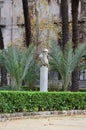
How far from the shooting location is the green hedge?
53.0 feet

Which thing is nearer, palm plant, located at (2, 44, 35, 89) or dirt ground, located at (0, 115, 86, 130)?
dirt ground, located at (0, 115, 86, 130)

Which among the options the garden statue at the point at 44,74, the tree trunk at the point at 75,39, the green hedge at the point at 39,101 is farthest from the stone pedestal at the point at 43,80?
the tree trunk at the point at 75,39

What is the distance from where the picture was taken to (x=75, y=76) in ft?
74.9

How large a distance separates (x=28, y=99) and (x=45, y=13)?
1131 inches

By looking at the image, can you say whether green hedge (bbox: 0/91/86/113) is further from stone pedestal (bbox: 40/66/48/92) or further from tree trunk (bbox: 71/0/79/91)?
tree trunk (bbox: 71/0/79/91)

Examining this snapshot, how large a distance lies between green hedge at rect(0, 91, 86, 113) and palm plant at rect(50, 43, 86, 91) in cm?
252

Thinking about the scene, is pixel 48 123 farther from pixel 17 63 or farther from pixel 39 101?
pixel 17 63

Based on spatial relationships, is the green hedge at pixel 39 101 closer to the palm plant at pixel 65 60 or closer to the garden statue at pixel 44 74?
the garden statue at pixel 44 74

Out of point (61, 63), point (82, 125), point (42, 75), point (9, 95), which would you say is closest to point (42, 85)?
point (42, 75)

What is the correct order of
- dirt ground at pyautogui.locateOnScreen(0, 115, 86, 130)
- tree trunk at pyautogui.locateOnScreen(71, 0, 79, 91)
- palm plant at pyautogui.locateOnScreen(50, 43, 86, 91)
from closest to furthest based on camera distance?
dirt ground at pyautogui.locateOnScreen(0, 115, 86, 130) → palm plant at pyautogui.locateOnScreen(50, 43, 86, 91) → tree trunk at pyautogui.locateOnScreen(71, 0, 79, 91)

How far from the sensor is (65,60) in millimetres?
20594

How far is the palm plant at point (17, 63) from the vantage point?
1934 centimetres

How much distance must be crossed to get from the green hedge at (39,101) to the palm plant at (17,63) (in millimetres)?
2555

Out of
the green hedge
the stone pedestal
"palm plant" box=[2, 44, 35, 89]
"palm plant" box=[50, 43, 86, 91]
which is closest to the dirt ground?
the green hedge
